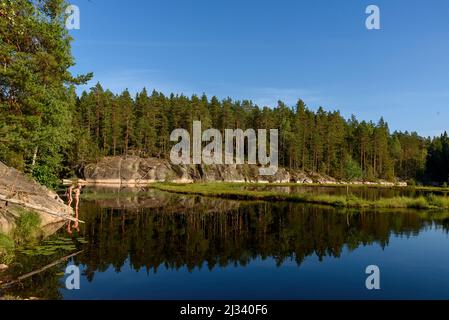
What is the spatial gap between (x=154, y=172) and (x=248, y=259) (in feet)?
265

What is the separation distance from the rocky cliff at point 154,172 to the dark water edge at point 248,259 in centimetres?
6200

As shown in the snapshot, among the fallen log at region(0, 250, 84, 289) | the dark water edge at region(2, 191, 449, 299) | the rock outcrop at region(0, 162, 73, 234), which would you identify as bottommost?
the dark water edge at region(2, 191, 449, 299)

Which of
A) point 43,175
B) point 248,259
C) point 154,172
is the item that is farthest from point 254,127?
point 248,259

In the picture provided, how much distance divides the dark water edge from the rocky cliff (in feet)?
203

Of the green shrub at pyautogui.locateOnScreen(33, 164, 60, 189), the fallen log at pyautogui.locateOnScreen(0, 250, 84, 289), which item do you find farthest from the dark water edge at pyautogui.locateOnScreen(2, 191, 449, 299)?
the green shrub at pyautogui.locateOnScreen(33, 164, 60, 189)

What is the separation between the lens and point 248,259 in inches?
784

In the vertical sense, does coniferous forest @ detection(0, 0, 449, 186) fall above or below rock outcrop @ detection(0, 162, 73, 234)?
above

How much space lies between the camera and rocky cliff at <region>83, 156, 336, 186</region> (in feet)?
311

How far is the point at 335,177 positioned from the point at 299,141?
17056 millimetres

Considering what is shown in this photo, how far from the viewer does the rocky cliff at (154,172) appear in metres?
94.7

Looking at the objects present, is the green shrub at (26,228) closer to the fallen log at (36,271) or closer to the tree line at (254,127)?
the fallen log at (36,271)

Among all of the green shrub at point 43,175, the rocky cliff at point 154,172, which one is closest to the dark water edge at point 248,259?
the green shrub at point 43,175

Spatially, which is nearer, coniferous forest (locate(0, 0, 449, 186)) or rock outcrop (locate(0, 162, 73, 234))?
rock outcrop (locate(0, 162, 73, 234))

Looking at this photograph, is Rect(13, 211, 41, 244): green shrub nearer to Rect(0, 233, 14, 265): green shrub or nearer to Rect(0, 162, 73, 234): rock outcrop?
Rect(0, 162, 73, 234): rock outcrop
